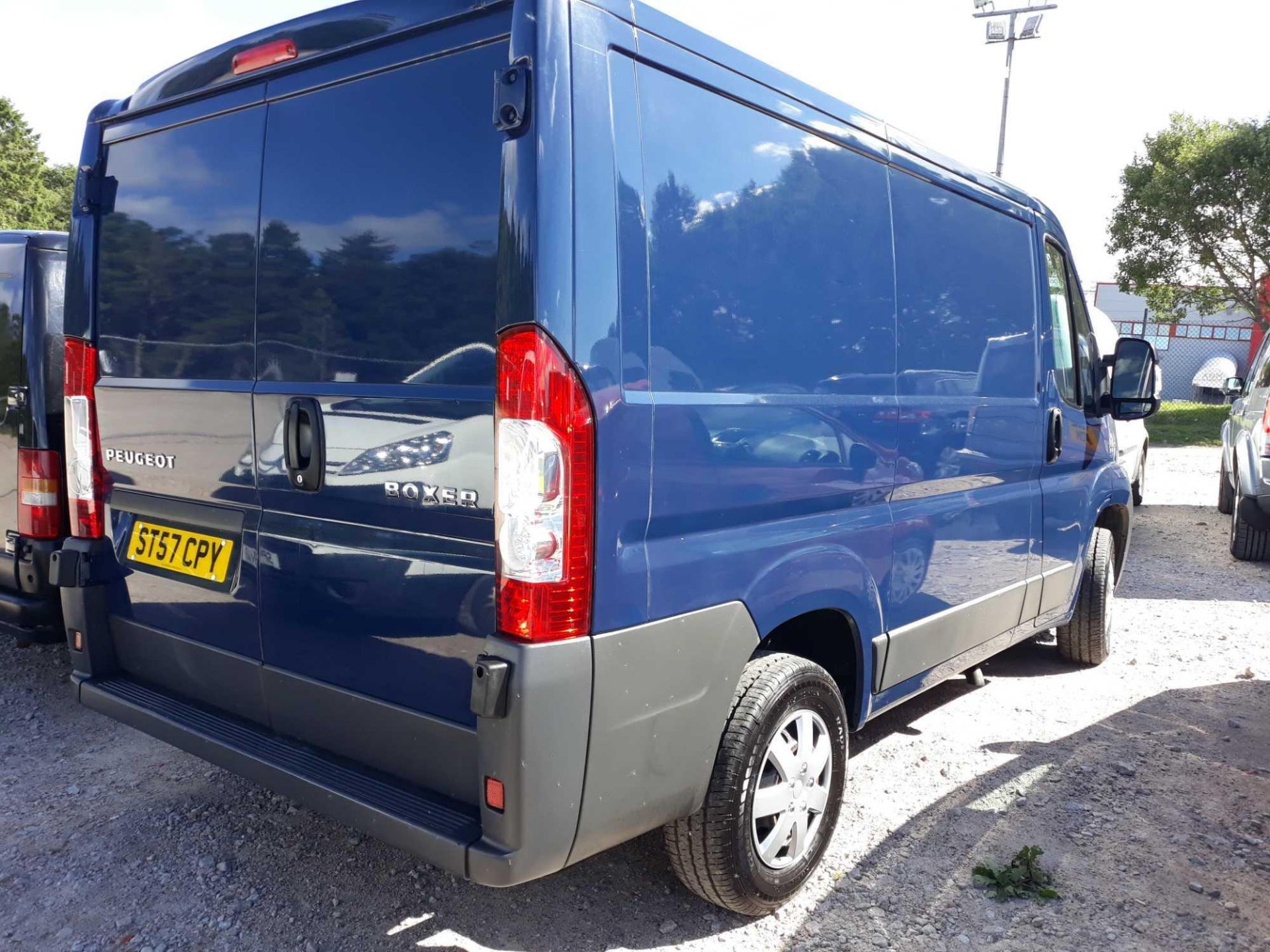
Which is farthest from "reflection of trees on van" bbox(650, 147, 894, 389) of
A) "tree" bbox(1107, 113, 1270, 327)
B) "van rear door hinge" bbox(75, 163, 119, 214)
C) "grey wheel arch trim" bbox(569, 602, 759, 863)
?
"tree" bbox(1107, 113, 1270, 327)

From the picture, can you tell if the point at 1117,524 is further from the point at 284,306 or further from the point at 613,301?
the point at 284,306

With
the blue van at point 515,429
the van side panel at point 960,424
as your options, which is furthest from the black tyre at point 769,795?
the van side panel at point 960,424

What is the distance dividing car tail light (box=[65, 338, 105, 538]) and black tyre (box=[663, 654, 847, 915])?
84.3 inches

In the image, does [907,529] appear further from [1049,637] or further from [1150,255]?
[1150,255]

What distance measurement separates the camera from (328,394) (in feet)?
8.13

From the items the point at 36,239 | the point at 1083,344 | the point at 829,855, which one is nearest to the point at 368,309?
the point at 829,855

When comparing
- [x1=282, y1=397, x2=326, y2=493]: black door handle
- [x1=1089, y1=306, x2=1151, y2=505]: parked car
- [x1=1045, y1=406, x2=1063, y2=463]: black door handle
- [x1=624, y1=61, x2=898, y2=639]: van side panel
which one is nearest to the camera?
[x1=624, y1=61, x2=898, y2=639]: van side panel

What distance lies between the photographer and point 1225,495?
10422 millimetres

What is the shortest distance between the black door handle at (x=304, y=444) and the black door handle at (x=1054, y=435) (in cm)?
312

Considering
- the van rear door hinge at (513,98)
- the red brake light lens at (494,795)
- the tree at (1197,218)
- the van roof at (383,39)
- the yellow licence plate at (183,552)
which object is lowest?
the red brake light lens at (494,795)

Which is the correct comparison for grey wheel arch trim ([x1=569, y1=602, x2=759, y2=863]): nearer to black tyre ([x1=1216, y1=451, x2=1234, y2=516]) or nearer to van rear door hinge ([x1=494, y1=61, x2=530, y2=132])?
van rear door hinge ([x1=494, y1=61, x2=530, y2=132])

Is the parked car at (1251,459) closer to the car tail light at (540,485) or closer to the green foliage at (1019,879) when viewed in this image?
the green foliage at (1019,879)

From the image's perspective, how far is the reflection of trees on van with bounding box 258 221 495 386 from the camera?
221cm

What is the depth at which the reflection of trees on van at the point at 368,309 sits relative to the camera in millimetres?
2207
